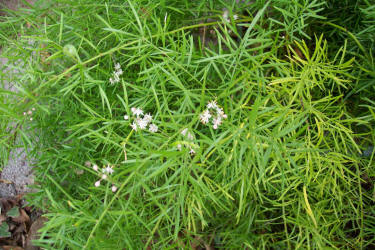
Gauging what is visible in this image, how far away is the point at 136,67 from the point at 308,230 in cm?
134

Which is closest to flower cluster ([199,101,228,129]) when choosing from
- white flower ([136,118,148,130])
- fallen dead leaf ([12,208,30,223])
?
white flower ([136,118,148,130])

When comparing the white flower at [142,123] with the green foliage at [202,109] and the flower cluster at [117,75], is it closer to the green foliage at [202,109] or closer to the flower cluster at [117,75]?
the green foliage at [202,109]

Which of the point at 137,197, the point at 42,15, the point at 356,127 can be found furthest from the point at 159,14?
the point at 356,127

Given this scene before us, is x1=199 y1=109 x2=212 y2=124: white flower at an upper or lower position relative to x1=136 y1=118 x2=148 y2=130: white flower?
lower

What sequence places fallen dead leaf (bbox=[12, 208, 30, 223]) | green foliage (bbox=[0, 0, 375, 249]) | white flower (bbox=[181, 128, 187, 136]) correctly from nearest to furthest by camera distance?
white flower (bbox=[181, 128, 187, 136])
green foliage (bbox=[0, 0, 375, 249])
fallen dead leaf (bbox=[12, 208, 30, 223])

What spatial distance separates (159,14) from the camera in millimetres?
1531

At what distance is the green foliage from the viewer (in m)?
1.25

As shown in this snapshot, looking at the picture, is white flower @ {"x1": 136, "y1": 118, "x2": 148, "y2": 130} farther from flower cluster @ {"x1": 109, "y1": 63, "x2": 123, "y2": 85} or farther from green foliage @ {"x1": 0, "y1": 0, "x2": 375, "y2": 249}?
flower cluster @ {"x1": 109, "y1": 63, "x2": 123, "y2": 85}

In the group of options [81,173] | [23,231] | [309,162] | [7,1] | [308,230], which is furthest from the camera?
[7,1]

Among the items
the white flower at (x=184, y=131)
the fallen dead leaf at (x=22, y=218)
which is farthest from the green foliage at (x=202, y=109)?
the fallen dead leaf at (x=22, y=218)

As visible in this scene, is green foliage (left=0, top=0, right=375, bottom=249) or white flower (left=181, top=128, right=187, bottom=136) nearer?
white flower (left=181, top=128, right=187, bottom=136)

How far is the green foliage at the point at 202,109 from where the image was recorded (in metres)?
1.25

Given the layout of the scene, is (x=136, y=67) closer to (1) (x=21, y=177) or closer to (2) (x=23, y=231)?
(1) (x=21, y=177)

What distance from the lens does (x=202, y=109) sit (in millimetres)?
1231
